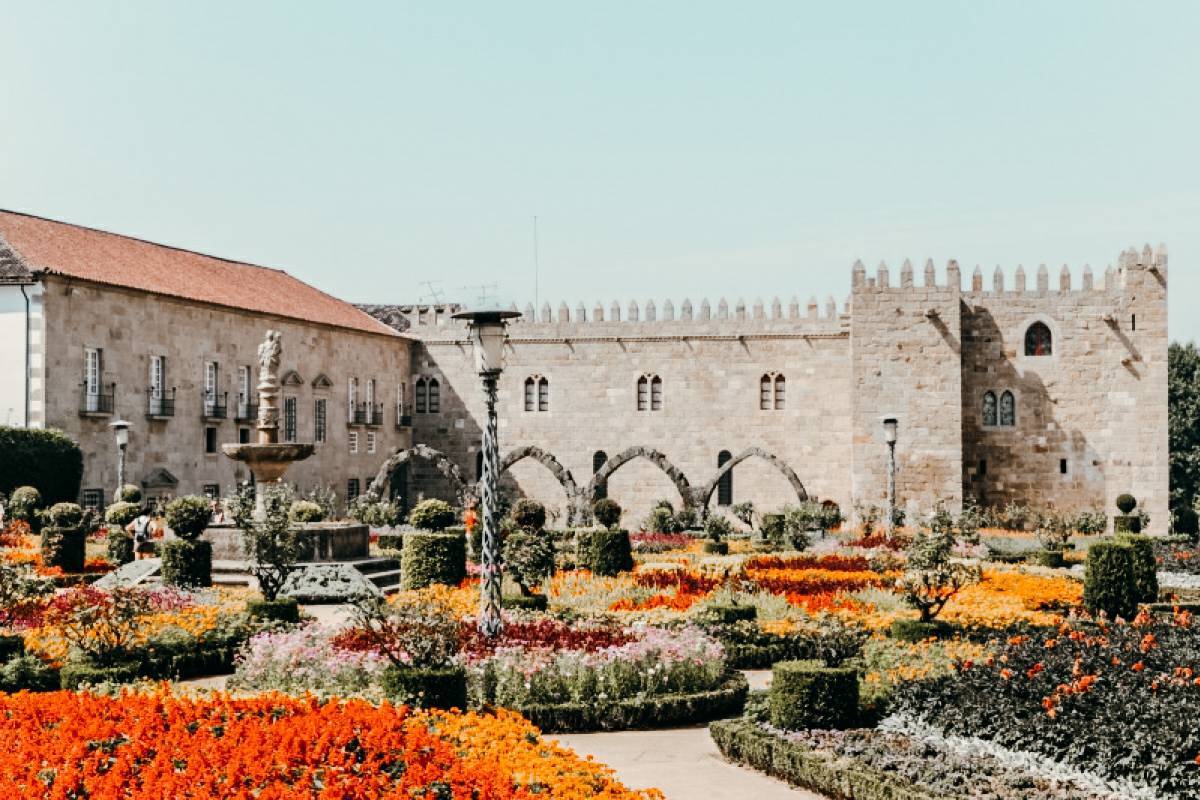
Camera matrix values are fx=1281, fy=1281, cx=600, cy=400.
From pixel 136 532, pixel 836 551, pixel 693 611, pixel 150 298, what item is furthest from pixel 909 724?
pixel 150 298

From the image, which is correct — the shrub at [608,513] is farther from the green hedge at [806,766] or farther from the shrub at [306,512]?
the green hedge at [806,766]

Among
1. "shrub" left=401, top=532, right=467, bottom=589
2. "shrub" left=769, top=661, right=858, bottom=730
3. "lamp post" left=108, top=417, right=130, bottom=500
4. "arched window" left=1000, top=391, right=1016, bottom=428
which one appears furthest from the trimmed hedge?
"arched window" left=1000, top=391, right=1016, bottom=428

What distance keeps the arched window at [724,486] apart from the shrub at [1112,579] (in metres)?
21.5

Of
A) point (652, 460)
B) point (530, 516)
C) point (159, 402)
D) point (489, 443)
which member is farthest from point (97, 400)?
point (489, 443)

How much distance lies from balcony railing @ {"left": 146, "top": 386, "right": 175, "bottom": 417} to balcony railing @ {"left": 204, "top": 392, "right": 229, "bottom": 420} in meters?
1.38

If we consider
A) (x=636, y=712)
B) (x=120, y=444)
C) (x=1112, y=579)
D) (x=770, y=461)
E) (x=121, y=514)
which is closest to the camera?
(x=636, y=712)

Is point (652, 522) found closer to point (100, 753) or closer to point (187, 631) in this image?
point (187, 631)

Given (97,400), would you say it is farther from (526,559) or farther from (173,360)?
(526,559)

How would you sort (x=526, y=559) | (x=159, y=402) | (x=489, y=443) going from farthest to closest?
(x=159, y=402) → (x=526, y=559) → (x=489, y=443)

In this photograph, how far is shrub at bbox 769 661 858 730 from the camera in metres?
9.03

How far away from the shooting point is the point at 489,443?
37.7 ft

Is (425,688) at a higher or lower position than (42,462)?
lower

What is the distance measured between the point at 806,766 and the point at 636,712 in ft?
6.83

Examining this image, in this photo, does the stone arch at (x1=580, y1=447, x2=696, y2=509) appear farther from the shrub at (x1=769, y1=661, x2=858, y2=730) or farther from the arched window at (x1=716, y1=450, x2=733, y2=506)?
the shrub at (x1=769, y1=661, x2=858, y2=730)
